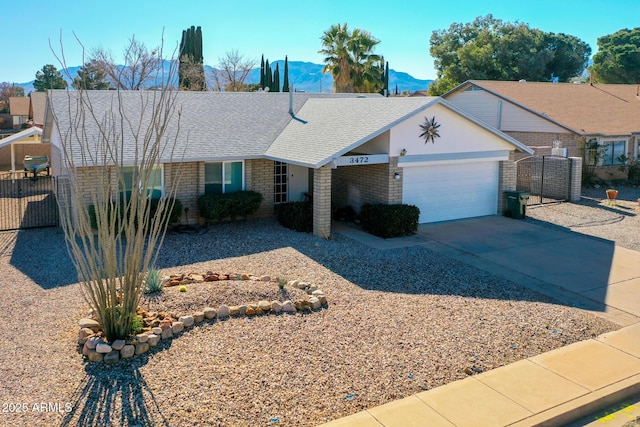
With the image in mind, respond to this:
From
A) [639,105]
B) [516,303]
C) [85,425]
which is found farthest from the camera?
[639,105]

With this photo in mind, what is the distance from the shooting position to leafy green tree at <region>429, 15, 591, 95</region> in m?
51.9

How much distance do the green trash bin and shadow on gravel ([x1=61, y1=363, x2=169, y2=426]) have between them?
15.3 m

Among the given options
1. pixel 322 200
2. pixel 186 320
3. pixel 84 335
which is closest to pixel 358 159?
pixel 322 200

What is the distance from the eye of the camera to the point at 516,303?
37.3 ft

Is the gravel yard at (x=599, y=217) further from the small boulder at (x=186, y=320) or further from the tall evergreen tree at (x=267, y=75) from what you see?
the tall evergreen tree at (x=267, y=75)

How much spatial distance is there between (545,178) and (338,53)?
74.9 feet

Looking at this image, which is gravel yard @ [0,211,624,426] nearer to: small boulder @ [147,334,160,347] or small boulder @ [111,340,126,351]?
small boulder @ [147,334,160,347]

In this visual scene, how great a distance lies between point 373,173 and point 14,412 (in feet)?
44.0

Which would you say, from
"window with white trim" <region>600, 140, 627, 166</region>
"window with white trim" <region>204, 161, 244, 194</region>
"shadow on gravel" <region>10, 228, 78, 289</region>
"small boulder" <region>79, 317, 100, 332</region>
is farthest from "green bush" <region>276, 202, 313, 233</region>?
"window with white trim" <region>600, 140, 627, 166</region>

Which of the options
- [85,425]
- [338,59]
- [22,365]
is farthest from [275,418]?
[338,59]

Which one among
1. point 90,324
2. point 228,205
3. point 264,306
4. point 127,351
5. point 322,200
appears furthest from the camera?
point 228,205

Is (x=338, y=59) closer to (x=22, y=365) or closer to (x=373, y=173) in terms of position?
(x=373, y=173)

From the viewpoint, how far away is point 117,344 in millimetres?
8414

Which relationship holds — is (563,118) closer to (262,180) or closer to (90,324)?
(262,180)
